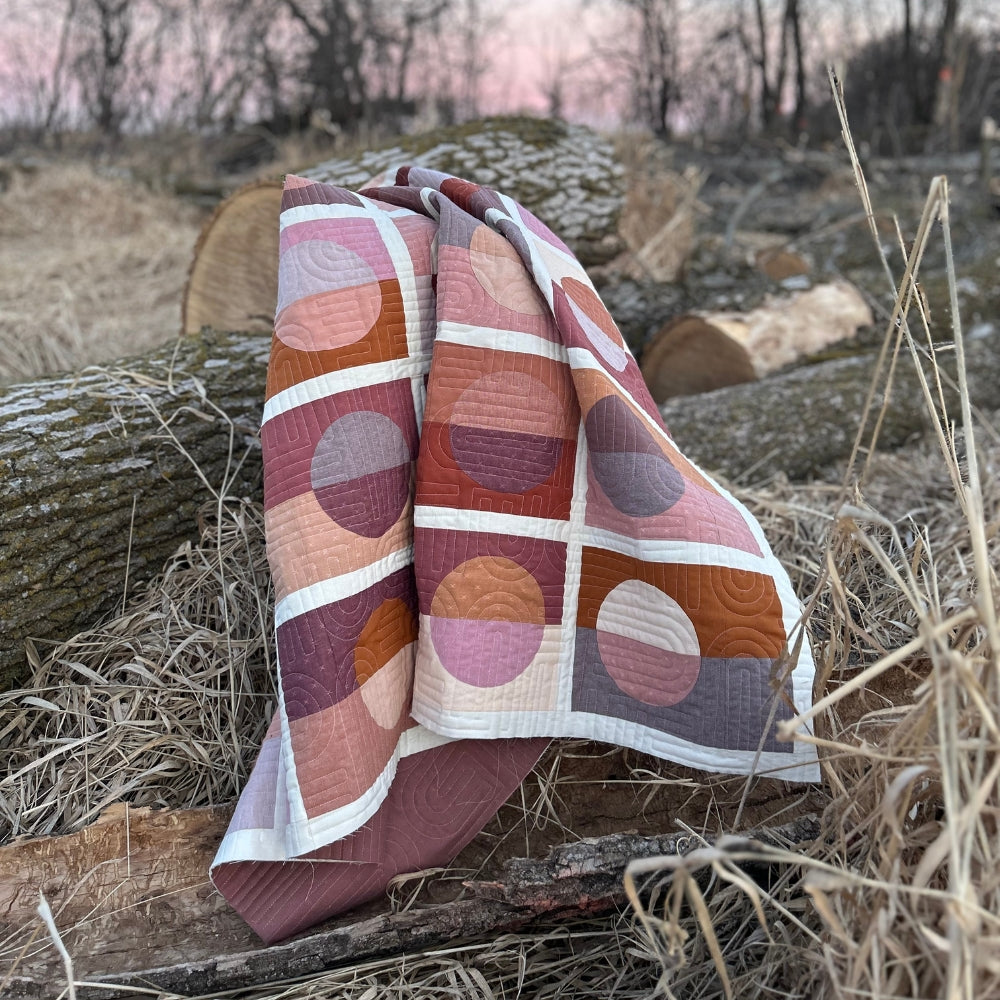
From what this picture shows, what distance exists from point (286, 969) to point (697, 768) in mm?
709

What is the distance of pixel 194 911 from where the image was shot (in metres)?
1.21

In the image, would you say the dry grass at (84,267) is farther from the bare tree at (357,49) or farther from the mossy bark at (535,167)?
the bare tree at (357,49)

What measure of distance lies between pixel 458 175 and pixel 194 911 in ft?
8.06

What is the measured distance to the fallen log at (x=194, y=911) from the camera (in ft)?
3.61

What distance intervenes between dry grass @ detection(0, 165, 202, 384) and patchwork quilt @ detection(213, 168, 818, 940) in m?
2.22

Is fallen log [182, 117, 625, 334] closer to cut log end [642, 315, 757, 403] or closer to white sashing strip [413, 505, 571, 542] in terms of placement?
cut log end [642, 315, 757, 403]

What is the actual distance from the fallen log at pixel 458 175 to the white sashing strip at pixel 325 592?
5.31 feet

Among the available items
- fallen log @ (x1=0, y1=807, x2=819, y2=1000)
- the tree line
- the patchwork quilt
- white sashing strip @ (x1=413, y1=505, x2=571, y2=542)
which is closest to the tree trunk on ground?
fallen log @ (x1=0, y1=807, x2=819, y2=1000)

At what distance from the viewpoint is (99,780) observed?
140 centimetres

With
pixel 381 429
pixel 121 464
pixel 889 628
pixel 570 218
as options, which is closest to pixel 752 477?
pixel 889 628

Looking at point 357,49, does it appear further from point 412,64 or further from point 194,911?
point 194,911

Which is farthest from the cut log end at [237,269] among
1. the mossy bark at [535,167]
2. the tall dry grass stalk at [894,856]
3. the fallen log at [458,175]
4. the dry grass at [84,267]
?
the tall dry grass stalk at [894,856]

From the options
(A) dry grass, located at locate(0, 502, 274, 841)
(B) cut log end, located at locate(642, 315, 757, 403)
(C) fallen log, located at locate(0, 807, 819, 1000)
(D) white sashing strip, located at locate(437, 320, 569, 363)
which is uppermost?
(D) white sashing strip, located at locate(437, 320, 569, 363)

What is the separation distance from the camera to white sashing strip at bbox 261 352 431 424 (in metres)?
1.29
